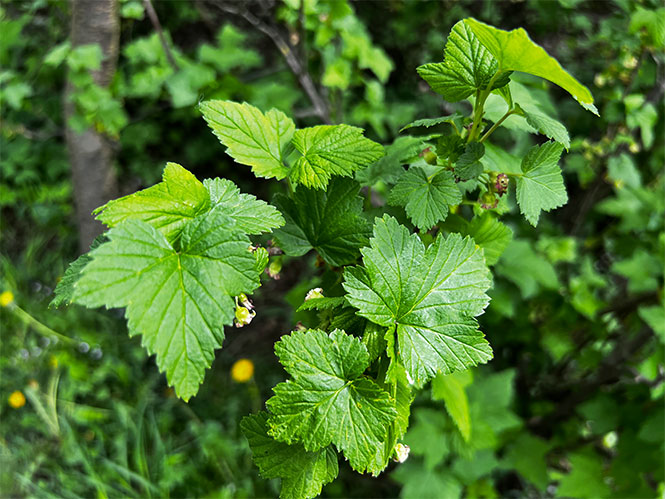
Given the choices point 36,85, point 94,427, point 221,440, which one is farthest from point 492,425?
point 36,85

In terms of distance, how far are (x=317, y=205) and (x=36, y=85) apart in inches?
86.6

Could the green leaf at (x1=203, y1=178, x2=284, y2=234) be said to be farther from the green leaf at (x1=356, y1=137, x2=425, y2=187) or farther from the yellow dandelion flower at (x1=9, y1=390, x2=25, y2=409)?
the yellow dandelion flower at (x1=9, y1=390, x2=25, y2=409)

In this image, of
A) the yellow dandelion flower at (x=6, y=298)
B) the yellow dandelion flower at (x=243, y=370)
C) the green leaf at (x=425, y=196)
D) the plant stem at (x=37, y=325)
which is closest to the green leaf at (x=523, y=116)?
the green leaf at (x=425, y=196)

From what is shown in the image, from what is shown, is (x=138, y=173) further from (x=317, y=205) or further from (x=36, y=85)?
(x=317, y=205)

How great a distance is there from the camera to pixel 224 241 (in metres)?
0.47

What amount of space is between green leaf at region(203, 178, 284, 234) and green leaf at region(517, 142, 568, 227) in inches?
12.4

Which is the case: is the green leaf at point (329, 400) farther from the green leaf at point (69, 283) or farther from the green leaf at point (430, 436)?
the green leaf at point (430, 436)

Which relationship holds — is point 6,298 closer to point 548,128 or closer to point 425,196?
point 425,196

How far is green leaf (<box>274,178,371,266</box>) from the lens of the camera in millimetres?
629

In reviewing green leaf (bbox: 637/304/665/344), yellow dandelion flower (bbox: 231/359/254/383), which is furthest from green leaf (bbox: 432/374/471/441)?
yellow dandelion flower (bbox: 231/359/254/383)

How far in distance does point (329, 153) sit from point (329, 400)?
1.02 feet

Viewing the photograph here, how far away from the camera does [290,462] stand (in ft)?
1.76

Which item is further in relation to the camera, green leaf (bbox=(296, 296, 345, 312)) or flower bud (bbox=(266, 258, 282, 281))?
flower bud (bbox=(266, 258, 282, 281))

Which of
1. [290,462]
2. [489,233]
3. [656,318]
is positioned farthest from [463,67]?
[656,318]
